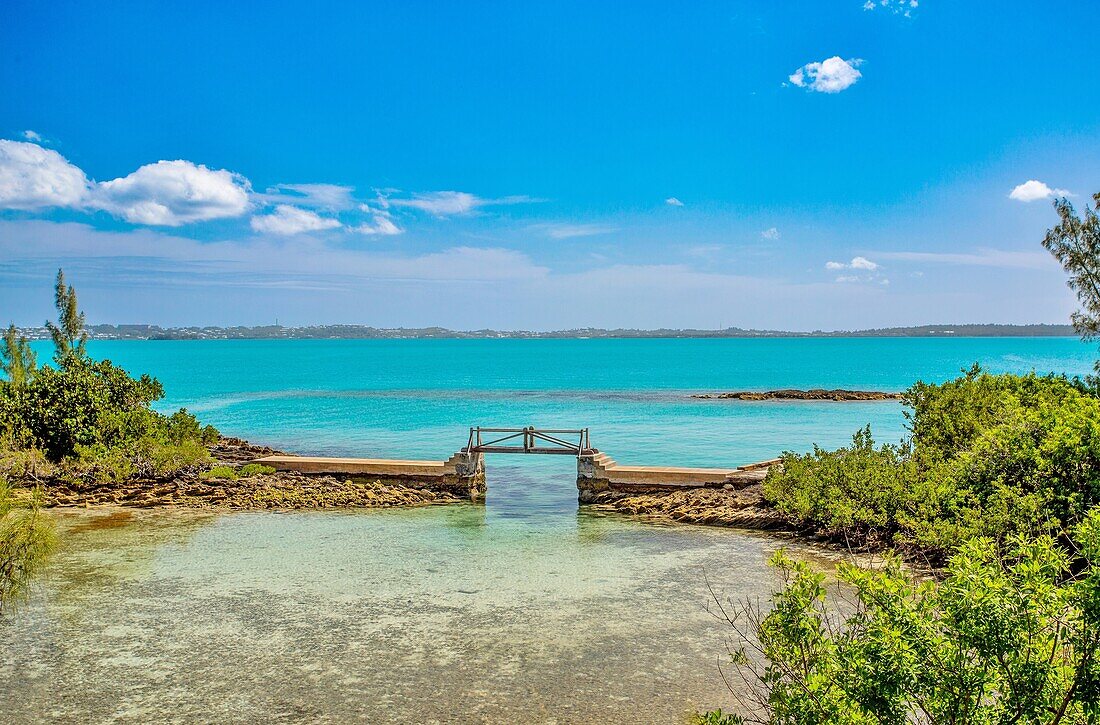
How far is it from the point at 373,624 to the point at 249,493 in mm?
12881

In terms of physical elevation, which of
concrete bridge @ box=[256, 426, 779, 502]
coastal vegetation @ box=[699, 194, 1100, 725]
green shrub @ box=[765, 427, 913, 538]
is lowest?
concrete bridge @ box=[256, 426, 779, 502]

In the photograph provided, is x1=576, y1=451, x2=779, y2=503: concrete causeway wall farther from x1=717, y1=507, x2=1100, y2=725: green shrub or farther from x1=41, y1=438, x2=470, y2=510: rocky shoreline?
x1=717, y1=507, x2=1100, y2=725: green shrub

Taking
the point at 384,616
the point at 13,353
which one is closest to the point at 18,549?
the point at 384,616

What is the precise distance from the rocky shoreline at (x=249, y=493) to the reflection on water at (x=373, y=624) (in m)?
2.53

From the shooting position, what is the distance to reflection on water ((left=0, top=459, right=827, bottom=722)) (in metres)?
9.78

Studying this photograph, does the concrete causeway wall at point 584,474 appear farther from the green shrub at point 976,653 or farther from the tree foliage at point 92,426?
the green shrub at point 976,653

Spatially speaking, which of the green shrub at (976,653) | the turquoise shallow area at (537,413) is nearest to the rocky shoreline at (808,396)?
the turquoise shallow area at (537,413)

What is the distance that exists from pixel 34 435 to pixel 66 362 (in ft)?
8.32

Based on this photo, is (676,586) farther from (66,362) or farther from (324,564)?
(66,362)

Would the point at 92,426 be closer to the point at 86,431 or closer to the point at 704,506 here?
the point at 86,431

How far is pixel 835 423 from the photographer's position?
5050 cm

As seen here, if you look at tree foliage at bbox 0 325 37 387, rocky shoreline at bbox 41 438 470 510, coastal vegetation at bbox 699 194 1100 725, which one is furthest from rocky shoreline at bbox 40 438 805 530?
tree foliage at bbox 0 325 37 387

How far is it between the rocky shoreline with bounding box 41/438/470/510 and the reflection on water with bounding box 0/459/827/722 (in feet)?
8.30

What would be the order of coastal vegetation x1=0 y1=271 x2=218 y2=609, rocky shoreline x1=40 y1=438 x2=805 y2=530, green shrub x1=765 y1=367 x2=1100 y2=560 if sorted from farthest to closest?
coastal vegetation x1=0 y1=271 x2=218 y2=609, rocky shoreline x1=40 y1=438 x2=805 y2=530, green shrub x1=765 y1=367 x2=1100 y2=560
